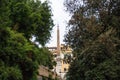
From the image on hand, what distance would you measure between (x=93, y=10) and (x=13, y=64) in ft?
31.5

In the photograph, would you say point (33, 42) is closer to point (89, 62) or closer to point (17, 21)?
point (17, 21)

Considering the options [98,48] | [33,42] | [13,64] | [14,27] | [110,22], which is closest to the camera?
[98,48]

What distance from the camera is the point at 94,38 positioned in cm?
2941

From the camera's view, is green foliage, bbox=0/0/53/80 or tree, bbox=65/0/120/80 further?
green foliage, bbox=0/0/53/80

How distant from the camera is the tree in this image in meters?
27.4

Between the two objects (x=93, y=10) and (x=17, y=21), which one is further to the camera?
(x=17, y=21)

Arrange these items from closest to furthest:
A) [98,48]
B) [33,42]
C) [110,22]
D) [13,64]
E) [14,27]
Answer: [98,48] < [110,22] < [13,64] < [14,27] < [33,42]

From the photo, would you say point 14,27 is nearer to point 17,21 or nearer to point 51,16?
point 17,21

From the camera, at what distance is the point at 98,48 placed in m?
27.6

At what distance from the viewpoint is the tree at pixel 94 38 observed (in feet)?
90.0

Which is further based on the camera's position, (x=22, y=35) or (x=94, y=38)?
(x=22, y=35)

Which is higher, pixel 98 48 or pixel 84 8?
pixel 84 8

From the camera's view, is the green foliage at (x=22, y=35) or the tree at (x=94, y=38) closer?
the tree at (x=94, y=38)

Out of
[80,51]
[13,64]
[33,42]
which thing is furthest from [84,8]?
[33,42]
